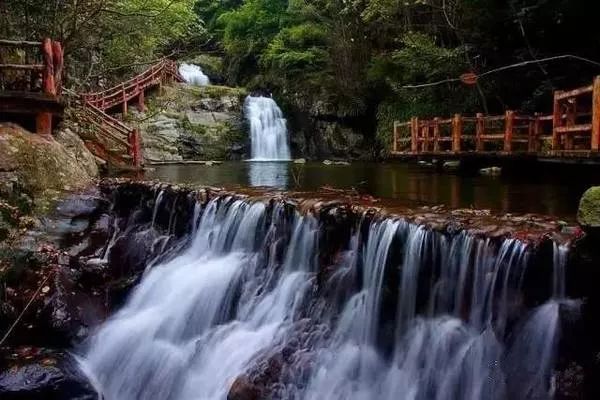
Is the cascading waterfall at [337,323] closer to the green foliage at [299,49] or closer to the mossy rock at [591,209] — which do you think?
the mossy rock at [591,209]

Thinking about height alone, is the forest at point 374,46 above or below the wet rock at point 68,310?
above

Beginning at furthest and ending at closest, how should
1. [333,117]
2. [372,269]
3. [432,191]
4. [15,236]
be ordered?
1. [333,117]
2. [432,191]
3. [15,236]
4. [372,269]

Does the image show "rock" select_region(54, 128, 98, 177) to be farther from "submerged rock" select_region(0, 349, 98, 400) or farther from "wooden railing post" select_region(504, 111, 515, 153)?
"wooden railing post" select_region(504, 111, 515, 153)

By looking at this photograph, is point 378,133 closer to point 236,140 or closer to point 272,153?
point 272,153

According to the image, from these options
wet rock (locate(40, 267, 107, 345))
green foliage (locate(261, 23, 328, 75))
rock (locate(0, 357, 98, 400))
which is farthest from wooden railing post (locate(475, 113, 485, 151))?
green foliage (locate(261, 23, 328, 75))

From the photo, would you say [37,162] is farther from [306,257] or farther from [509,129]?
[509,129]

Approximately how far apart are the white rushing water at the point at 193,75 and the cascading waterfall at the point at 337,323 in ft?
89.2

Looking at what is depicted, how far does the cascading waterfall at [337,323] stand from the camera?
5.33m

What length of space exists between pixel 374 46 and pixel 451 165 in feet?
30.6

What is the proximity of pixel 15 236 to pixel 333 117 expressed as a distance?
18559mm

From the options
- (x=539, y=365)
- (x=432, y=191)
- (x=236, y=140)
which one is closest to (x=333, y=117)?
(x=236, y=140)

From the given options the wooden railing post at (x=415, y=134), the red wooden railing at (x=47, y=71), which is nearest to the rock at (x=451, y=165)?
the wooden railing post at (x=415, y=134)

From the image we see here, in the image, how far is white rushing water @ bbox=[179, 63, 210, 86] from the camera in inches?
1323

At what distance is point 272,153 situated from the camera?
84.2ft
